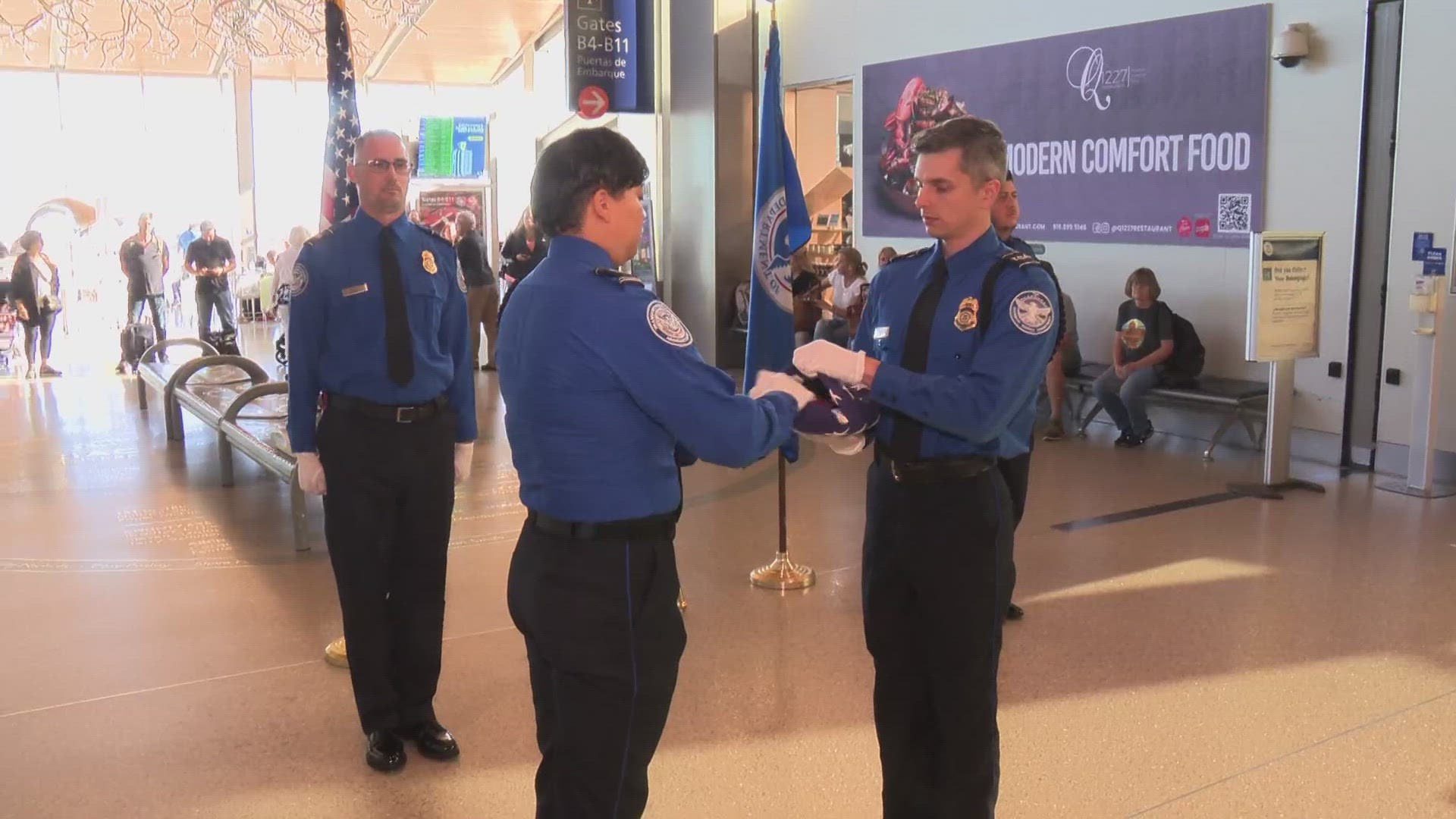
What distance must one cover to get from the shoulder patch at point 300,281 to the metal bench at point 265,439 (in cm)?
245

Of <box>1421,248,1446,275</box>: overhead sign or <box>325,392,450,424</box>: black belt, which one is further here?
<box>1421,248,1446,275</box>: overhead sign

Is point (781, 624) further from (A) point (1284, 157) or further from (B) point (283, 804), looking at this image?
(A) point (1284, 157)

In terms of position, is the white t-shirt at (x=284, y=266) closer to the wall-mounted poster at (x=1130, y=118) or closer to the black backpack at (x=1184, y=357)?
Answer: the wall-mounted poster at (x=1130, y=118)

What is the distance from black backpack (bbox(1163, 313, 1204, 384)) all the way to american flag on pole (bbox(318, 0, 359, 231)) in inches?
226

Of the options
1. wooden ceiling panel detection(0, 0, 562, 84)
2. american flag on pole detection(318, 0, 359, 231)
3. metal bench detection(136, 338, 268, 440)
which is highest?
wooden ceiling panel detection(0, 0, 562, 84)

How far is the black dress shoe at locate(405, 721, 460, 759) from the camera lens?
11.7 feet

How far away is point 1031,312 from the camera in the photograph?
247 centimetres

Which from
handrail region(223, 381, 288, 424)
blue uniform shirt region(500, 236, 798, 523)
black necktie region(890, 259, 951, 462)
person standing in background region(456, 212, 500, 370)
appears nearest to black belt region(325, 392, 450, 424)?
blue uniform shirt region(500, 236, 798, 523)

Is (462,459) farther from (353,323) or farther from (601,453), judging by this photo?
(601,453)

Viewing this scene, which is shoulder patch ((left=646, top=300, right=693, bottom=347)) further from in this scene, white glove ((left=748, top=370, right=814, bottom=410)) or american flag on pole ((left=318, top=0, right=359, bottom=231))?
american flag on pole ((left=318, top=0, right=359, bottom=231))

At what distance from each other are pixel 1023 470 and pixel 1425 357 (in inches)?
148

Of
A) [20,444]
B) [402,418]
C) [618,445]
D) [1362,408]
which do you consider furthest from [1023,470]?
[20,444]

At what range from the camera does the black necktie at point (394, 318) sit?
11.1ft

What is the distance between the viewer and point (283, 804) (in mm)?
3314
